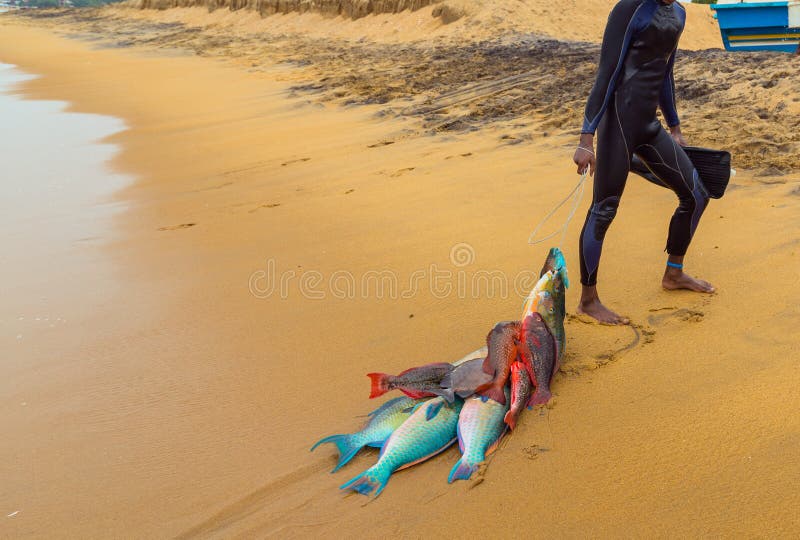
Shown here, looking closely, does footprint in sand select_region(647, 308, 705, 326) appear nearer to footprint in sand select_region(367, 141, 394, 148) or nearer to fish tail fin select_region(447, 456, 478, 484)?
fish tail fin select_region(447, 456, 478, 484)

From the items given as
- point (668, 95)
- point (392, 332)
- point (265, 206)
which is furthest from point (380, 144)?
point (668, 95)

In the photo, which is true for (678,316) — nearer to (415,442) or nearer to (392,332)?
(392,332)

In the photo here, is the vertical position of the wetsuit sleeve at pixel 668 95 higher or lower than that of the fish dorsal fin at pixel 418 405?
higher

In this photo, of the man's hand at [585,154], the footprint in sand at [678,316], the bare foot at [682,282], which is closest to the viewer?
the man's hand at [585,154]

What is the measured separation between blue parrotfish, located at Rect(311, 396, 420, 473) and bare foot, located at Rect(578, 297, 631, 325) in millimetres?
1187

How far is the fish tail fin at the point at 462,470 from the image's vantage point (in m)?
2.39

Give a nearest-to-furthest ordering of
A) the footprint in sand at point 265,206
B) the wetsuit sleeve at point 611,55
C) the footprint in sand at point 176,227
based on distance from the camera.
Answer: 1. the wetsuit sleeve at point 611,55
2. the footprint in sand at point 176,227
3. the footprint in sand at point 265,206

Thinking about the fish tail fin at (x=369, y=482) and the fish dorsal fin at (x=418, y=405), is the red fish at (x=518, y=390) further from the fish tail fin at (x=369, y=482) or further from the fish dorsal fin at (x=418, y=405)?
the fish tail fin at (x=369, y=482)

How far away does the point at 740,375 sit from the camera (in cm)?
276

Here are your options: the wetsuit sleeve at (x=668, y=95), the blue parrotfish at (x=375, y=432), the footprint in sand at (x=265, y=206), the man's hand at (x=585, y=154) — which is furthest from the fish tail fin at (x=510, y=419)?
the footprint in sand at (x=265, y=206)

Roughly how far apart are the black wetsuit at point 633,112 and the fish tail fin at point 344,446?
1511 millimetres

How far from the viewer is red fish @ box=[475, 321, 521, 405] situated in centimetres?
262

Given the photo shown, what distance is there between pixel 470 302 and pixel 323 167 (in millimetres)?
3635

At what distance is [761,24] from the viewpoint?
1176 cm
